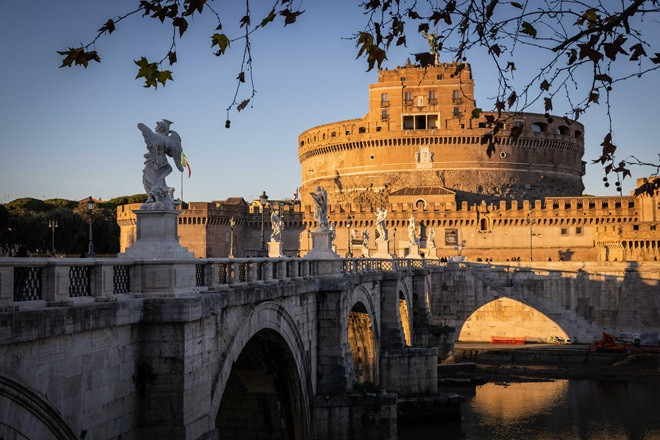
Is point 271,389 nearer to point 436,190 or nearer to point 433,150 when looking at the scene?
point 436,190

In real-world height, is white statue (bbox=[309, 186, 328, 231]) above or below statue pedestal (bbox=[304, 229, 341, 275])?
above

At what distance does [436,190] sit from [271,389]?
5433cm

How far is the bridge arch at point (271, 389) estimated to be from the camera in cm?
1653

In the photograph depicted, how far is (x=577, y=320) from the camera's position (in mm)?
48781

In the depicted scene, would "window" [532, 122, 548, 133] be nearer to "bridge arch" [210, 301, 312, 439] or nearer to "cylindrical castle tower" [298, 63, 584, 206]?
"cylindrical castle tower" [298, 63, 584, 206]

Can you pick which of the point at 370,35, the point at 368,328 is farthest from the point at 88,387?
the point at 368,328

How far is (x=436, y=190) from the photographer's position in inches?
2778

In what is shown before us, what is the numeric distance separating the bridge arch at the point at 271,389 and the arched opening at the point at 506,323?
3253cm

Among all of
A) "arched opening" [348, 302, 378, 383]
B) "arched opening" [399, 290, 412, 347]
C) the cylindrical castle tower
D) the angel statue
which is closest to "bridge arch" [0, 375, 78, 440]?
the angel statue

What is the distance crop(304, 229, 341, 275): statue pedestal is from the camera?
19.9 metres

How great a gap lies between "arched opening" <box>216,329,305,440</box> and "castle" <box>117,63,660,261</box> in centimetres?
4458

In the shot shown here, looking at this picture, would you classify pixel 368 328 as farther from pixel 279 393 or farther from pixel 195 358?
pixel 195 358

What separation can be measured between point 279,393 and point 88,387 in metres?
10.1

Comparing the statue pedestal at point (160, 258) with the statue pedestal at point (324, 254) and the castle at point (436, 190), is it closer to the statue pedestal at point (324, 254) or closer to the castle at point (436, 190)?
the statue pedestal at point (324, 254)
